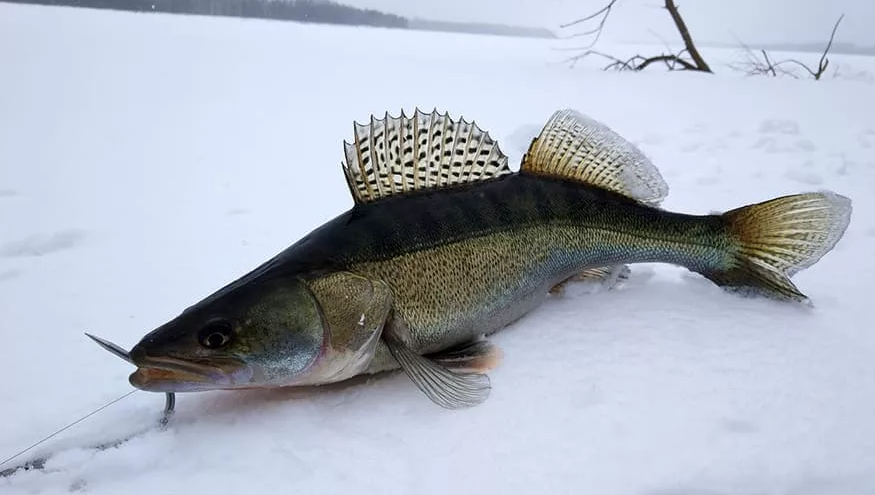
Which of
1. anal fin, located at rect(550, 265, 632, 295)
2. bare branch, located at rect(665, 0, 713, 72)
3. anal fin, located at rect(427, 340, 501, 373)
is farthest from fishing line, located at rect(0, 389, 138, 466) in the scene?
bare branch, located at rect(665, 0, 713, 72)

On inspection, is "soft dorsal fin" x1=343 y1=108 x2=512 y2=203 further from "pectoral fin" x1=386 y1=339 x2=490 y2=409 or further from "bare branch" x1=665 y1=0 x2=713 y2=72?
"bare branch" x1=665 y1=0 x2=713 y2=72

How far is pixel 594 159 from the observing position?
2.34 meters

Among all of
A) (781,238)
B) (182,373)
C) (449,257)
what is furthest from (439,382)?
(781,238)

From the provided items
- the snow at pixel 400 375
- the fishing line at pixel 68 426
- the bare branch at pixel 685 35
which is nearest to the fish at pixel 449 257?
the snow at pixel 400 375

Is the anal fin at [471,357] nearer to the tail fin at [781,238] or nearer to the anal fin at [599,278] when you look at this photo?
the anal fin at [599,278]

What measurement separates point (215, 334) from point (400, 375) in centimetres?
59

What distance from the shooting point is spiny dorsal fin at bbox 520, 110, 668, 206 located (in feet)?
7.59

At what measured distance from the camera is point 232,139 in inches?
205

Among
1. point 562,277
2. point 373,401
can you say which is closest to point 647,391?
point 562,277

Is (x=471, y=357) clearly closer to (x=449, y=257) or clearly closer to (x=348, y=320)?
(x=449, y=257)

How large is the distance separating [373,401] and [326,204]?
2.11 m

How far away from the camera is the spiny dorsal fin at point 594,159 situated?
7.59 ft

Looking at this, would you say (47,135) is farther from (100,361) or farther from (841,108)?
(841,108)

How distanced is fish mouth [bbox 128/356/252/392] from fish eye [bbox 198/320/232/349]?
4 centimetres
